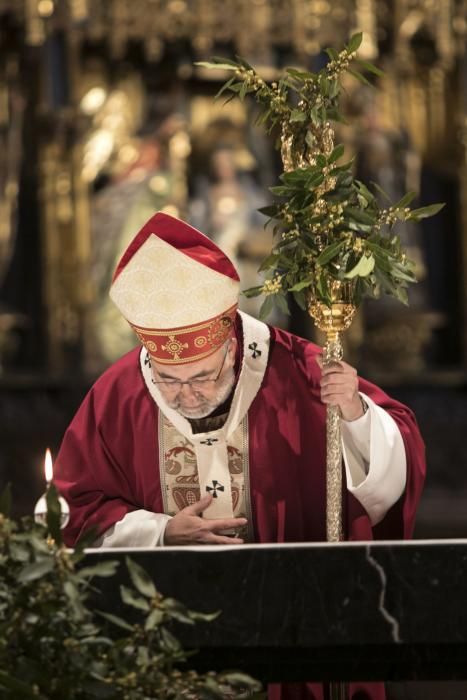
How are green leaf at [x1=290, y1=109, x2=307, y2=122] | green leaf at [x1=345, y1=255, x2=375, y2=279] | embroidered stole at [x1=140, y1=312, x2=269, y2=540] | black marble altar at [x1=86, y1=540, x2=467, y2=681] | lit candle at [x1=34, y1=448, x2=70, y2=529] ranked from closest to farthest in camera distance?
lit candle at [x1=34, y1=448, x2=70, y2=529] < black marble altar at [x1=86, y1=540, x2=467, y2=681] < green leaf at [x1=345, y1=255, x2=375, y2=279] < green leaf at [x1=290, y1=109, x2=307, y2=122] < embroidered stole at [x1=140, y1=312, x2=269, y2=540]

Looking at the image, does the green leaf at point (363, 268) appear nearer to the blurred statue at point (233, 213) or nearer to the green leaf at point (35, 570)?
the green leaf at point (35, 570)

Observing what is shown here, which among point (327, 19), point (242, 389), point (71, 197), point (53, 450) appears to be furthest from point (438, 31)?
point (242, 389)

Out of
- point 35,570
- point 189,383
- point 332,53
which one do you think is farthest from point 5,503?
point 332,53

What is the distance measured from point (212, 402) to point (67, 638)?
1303 millimetres

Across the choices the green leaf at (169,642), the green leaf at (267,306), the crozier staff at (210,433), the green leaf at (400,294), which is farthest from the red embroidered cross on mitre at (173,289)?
the green leaf at (169,642)

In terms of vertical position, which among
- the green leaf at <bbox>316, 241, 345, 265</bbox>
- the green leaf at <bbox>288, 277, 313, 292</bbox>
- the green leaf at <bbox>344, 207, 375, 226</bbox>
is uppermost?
the green leaf at <bbox>344, 207, 375, 226</bbox>

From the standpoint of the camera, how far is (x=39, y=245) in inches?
402

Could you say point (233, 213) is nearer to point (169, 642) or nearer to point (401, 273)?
point (401, 273)

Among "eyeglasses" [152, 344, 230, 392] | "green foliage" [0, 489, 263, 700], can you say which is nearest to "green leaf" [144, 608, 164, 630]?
"green foliage" [0, 489, 263, 700]

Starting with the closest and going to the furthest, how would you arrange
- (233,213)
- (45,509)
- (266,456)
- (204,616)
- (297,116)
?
(204,616) → (45,509) → (297,116) → (266,456) → (233,213)

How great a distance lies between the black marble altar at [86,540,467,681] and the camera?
2.92 m

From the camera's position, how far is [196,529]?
3.61 metres

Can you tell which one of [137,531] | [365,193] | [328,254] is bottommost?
[137,531]

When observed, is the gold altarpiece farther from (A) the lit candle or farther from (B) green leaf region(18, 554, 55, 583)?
(B) green leaf region(18, 554, 55, 583)
